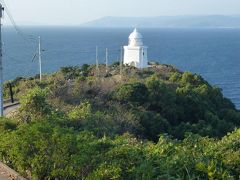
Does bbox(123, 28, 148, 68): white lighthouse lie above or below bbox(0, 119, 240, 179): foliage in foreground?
below

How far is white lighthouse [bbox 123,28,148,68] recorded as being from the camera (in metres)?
46.6

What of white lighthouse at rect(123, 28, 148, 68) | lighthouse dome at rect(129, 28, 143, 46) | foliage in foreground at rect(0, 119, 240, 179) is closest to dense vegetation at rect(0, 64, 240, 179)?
foliage in foreground at rect(0, 119, 240, 179)

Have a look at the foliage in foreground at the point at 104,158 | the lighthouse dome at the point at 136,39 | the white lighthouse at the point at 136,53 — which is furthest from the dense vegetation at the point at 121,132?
the lighthouse dome at the point at 136,39

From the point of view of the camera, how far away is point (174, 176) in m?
8.25

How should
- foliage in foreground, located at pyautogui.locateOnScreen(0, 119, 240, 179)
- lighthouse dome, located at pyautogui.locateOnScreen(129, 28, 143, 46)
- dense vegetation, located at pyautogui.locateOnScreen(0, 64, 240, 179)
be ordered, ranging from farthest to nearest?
1. lighthouse dome, located at pyautogui.locateOnScreen(129, 28, 143, 46)
2. dense vegetation, located at pyautogui.locateOnScreen(0, 64, 240, 179)
3. foliage in foreground, located at pyautogui.locateOnScreen(0, 119, 240, 179)

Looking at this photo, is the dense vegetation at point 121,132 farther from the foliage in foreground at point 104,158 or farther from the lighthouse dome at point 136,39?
the lighthouse dome at point 136,39

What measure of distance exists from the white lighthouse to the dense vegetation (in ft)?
19.0

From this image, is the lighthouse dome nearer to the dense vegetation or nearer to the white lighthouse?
the white lighthouse

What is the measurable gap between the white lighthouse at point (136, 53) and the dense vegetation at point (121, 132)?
5789 mm

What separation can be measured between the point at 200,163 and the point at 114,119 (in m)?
14.0

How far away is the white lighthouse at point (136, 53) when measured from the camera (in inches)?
1833

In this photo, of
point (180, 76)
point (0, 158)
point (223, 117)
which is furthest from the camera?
point (180, 76)

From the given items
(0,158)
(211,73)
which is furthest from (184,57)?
(0,158)

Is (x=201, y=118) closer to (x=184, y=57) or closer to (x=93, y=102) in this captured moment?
(x=93, y=102)
